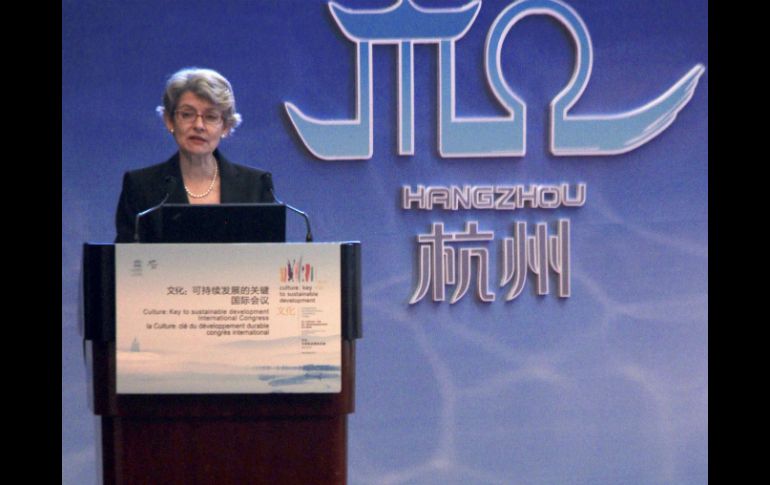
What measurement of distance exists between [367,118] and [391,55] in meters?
0.27

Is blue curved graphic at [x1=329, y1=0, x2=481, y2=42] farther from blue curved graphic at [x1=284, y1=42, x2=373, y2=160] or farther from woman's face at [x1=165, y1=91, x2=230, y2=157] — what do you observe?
woman's face at [x1=165, y1=91, x2=230, y2=157]

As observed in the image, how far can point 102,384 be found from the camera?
2.75 m

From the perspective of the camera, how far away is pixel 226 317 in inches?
107

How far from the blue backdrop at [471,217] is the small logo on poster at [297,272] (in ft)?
5.21

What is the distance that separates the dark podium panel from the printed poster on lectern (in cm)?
3

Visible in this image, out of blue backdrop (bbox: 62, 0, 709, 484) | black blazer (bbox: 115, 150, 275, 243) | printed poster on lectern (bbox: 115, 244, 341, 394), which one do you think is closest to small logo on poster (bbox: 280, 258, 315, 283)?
printed poster on lectern (bbox: 115, 244, 341, 394)

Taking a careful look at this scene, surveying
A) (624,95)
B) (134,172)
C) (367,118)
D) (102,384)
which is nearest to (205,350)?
(102,384)

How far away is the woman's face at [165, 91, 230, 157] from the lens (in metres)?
3.76

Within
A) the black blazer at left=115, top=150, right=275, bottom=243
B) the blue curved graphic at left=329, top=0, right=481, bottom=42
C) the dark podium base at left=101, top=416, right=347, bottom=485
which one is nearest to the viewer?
the dark podium base at left=101, top=416, right=347, bottom=485

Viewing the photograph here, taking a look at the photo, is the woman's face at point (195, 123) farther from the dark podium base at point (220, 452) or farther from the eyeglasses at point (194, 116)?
the dark podium base at point (220, 452)

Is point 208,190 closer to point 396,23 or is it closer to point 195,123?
point 195,123

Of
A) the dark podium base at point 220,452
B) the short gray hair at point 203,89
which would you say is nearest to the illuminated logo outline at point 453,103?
the short gray hair at point 203,89

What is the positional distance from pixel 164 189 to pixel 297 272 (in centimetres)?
118

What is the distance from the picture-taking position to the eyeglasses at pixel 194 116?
377 cm
